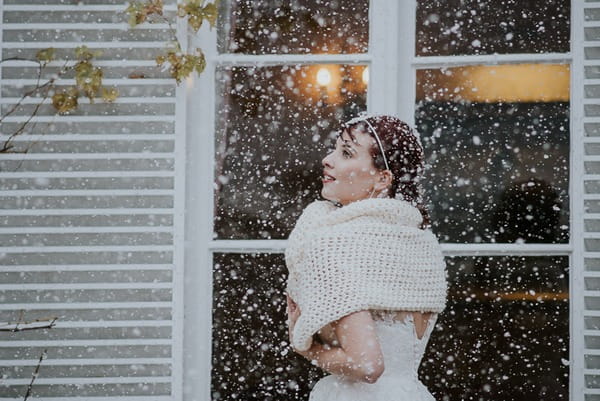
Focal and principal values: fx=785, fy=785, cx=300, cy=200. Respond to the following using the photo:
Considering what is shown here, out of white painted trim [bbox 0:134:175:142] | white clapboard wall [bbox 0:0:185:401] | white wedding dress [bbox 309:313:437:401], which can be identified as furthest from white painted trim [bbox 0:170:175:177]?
white wedding dress [bbox 309:313:437:401]

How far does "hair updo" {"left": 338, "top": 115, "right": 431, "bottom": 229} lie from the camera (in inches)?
97.1

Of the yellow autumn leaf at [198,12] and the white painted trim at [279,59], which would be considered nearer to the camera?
the yellow autumn leaf at [198,12]

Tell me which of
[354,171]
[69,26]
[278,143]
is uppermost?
[69,26]

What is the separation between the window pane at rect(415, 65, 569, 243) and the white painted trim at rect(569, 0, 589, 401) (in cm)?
5

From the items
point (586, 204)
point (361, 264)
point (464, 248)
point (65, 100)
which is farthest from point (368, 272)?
point (65, 100)

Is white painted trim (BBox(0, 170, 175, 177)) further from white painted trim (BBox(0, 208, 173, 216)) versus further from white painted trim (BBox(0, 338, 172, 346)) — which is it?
white painted trim (BBox(0, 338, 172, 346))

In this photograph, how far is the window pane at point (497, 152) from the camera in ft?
10.8

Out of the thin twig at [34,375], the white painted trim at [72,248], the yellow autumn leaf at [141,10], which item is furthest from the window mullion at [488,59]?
the thin twig at [34,375]

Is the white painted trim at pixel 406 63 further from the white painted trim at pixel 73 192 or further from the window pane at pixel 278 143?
the white painted trim at pixel 73 192

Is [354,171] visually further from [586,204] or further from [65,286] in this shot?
[65,286]

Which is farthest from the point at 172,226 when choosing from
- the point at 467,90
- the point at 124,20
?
the point at 467,90

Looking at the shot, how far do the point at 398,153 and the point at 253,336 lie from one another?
125 centimetres

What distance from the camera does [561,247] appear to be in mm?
3244

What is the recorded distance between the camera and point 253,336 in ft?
11.0
